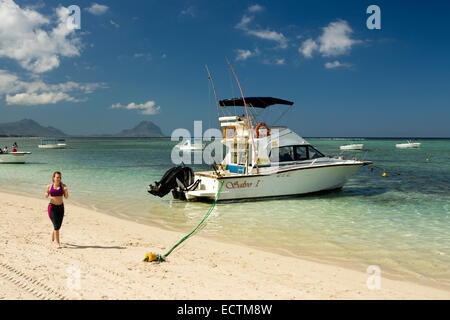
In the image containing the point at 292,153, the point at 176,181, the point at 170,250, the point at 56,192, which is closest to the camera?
the point at 56,192

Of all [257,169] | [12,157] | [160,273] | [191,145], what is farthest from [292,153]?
[191,145]

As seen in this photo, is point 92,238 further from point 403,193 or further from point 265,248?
point 403,193

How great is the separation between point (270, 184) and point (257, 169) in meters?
0.86

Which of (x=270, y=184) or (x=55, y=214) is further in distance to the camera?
(x=270, y=184)

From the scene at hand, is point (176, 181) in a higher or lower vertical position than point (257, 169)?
lower

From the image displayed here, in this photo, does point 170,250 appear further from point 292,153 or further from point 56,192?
point 292,153

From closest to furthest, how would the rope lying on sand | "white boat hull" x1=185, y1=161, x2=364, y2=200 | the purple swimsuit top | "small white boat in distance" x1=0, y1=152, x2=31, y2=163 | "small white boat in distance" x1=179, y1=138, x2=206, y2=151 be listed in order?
the rope lying on sand, the purple swimsuit top, "white boat hull" x1=185, y1=161, x2=364, y2=200, "small white boat in distance" x1=0, y1=152, x2=31, y2=163, "small white boat in distance" x1=179, y1=138, x2=206, y2=151

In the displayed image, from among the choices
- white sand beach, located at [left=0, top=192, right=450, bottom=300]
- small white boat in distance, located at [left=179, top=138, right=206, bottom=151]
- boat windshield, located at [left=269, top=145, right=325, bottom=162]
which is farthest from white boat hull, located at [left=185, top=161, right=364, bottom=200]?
small white boat in distance, located at [left=179, top=138, right=206, bottom=151]

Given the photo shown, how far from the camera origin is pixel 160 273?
5.48m

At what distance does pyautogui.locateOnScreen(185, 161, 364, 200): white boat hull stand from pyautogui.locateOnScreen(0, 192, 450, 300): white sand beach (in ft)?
15.1

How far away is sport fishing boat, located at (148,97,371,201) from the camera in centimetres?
1289

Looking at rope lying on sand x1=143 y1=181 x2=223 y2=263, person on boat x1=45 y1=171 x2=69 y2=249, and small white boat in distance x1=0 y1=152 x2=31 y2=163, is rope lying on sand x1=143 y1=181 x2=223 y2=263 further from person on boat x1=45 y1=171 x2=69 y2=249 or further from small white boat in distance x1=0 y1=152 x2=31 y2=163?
small white boat in distance x1=0 y1=152 x2=31 y2=163

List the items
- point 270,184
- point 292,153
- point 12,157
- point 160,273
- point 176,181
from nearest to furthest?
point 160,273 < point 176,181 < point 270,184 < point 292,153 < point 12,157
